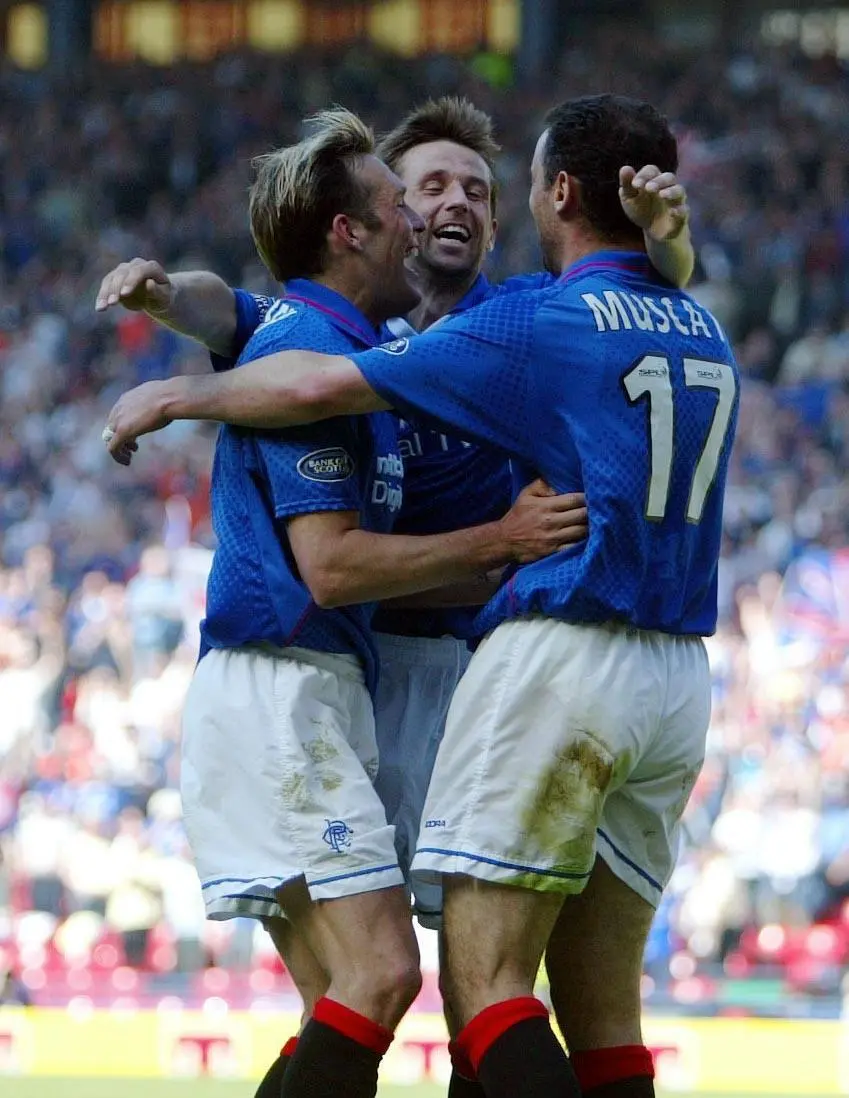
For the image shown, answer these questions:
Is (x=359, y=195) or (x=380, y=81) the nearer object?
(x=359, y=195)

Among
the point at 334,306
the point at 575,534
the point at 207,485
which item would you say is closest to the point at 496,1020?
the point at 575,534

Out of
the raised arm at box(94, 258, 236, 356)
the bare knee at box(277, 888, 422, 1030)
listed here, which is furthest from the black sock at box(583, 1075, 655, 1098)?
the raised arm at box(94, 258, 236, 356)

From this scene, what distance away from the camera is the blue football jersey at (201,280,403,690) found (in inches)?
142

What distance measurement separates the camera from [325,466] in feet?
11.8

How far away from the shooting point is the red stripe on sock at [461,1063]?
12.3ft

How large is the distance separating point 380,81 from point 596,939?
16197 mm

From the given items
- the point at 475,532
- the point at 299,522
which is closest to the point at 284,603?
the point at 299,522

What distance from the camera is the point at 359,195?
3.84 m

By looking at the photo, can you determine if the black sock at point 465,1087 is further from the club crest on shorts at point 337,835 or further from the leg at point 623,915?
the club crest on shorts at point 337,835

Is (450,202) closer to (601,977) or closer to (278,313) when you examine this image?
(278,313)

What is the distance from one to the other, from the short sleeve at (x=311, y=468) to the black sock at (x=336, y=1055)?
0.92 meters

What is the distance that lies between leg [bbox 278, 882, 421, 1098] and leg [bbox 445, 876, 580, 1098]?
0.11 m

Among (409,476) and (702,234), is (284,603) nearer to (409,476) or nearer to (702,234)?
(409,476)

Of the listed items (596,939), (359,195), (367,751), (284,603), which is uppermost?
(359,195)
